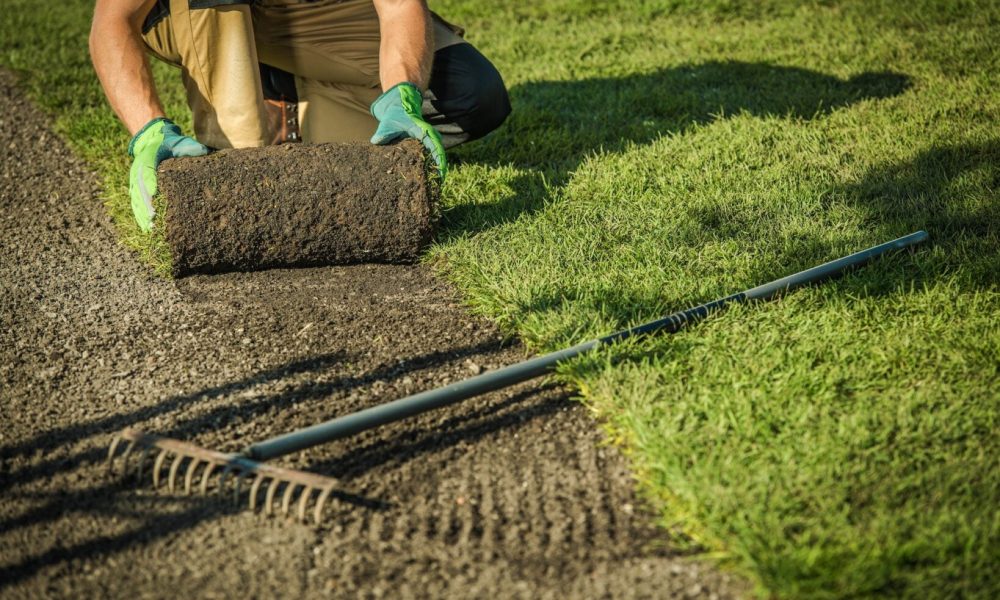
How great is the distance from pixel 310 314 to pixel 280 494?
99cm

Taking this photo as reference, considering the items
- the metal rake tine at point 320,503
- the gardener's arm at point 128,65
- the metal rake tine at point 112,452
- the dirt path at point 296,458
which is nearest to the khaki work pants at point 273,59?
the gardener's arm at point 128,65

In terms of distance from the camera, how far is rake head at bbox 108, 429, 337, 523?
7.57ft

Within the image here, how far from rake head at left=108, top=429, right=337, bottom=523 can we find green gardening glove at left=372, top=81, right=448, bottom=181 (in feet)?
5.33

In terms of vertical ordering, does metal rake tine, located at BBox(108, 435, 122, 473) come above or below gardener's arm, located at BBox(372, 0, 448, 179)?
below

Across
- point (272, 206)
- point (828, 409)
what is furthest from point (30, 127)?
point (828, 409)

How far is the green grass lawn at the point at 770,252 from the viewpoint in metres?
2.24

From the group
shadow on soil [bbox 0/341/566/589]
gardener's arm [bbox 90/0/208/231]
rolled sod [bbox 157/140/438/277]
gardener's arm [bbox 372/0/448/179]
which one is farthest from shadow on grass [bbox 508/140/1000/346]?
gardener's arm [bbox 90/0/208/231]

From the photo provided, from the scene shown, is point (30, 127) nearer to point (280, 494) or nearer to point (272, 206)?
point (272, 206)

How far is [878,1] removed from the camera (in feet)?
22.7

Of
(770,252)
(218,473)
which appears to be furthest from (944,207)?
(218,473)

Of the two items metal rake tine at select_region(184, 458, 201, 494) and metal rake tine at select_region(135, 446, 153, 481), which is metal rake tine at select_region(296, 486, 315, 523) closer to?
metal rake tine at select_region(184, 458, 201, 494)

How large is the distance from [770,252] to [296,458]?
2020 millimetres

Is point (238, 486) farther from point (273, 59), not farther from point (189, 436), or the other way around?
point (273, 59)

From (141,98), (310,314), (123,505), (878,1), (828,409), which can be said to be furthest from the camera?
(878,1)
